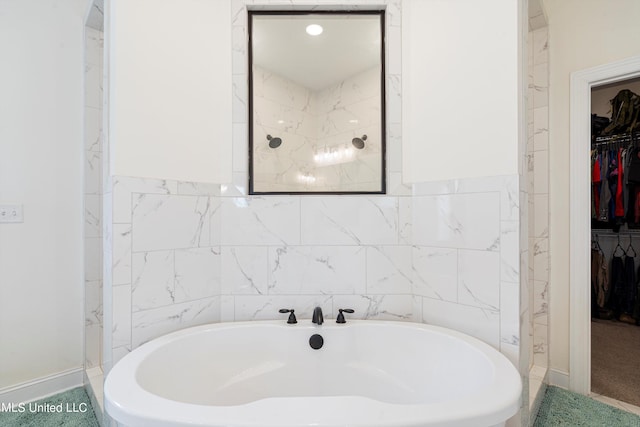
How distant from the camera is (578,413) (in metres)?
1.67

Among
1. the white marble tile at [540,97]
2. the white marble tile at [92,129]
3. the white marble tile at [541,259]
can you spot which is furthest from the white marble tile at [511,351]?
the white marble tile at [92,129]

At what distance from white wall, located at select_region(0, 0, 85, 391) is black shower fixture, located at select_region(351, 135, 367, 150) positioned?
175 centimetres

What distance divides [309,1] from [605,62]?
1.79m

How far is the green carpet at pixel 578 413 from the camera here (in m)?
1.59

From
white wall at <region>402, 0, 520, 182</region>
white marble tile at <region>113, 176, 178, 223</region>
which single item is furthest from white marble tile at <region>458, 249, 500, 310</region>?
white marble tile at <region>113, 176, 178, 223</region>

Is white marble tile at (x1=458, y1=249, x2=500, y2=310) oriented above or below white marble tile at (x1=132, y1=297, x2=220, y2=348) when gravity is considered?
above

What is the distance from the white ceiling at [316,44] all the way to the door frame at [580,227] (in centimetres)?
130

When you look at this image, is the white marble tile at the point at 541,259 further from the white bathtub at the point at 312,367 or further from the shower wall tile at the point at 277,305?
the shower wall tile at the point at 277,305

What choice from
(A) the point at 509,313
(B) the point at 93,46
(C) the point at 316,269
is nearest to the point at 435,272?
(A) the point at 509,313

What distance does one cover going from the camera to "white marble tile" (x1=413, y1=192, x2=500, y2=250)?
139cm

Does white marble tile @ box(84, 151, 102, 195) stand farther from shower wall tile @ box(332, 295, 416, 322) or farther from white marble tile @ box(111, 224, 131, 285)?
shower wall tile @ box(332, 295, 416, 322)

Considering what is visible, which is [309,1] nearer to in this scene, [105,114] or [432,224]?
[105,114]

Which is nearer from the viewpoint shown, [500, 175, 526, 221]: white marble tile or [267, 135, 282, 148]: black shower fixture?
[500, 175, 526, 221]: white marble tile

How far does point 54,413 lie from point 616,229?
16.5 ft
